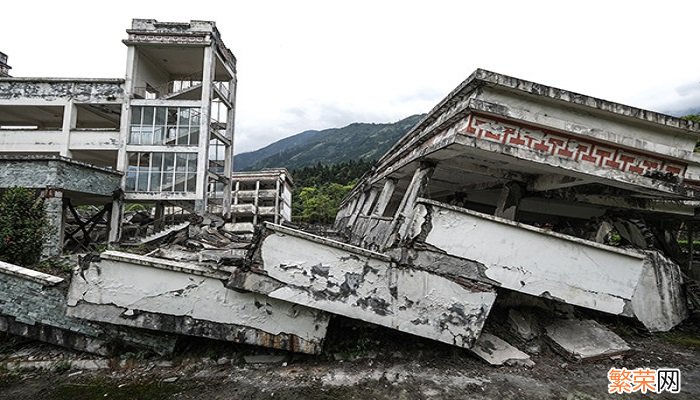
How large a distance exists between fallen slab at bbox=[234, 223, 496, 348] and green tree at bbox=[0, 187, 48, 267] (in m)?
6.39

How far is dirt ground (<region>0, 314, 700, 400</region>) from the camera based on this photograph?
332cm

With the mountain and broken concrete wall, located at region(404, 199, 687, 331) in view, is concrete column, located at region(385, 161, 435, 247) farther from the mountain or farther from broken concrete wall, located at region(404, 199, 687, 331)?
the mountain

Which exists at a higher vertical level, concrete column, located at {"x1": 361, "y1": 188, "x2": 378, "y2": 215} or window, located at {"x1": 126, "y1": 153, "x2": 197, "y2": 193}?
window, located at {"x1": 126, "y1": 153, "x2": 197, "y2": 193}

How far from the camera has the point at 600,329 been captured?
15.0ft

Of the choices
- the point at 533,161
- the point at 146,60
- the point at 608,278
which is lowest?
the point at 608,278

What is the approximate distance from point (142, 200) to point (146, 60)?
256 inches

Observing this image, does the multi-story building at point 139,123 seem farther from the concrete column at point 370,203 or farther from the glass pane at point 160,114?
the concrete column at point 370,203

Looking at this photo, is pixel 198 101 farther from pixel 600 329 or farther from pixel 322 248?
pixel 600 329

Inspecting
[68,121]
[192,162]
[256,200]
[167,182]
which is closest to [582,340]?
[192,162]

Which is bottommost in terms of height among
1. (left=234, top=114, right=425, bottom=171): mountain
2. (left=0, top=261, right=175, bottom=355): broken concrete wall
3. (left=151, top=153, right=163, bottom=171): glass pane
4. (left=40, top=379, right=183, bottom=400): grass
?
(left=40, top=379, right=183, bottom=400): grass

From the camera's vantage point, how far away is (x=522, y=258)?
13.4 ft

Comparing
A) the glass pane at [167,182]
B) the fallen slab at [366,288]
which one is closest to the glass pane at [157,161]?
the glass pane at [167,182]

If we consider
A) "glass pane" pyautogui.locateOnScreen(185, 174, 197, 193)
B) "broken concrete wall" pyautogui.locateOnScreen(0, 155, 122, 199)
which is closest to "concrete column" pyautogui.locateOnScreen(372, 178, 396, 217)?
"broken concrete wall" pyautogui.locateOnScreen(0, 155, 122, 199)

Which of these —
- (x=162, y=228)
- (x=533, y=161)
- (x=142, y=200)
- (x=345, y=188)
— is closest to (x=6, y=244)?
(x=142, y=200)
